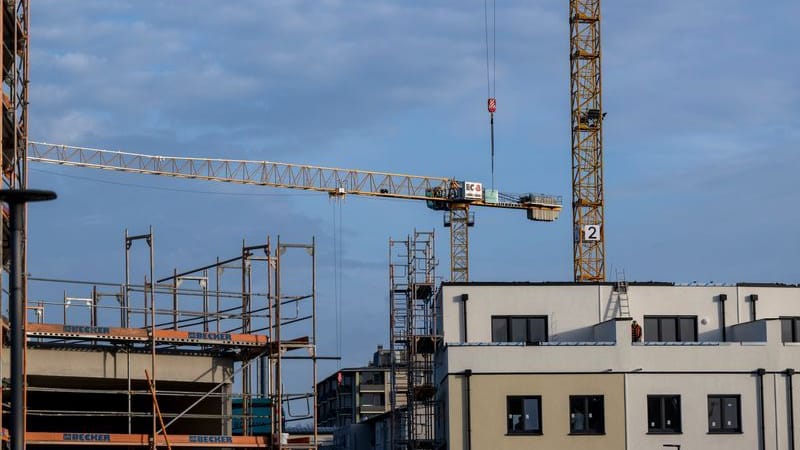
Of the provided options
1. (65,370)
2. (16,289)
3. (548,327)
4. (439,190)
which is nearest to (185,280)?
(65,370)

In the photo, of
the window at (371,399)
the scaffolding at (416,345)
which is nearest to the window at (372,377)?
the window at (371,399)

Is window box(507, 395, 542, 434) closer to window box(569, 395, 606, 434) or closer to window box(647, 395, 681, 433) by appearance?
window box(569, 395, 606, 434)

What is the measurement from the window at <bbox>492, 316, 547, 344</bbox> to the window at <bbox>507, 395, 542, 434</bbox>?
4.88m

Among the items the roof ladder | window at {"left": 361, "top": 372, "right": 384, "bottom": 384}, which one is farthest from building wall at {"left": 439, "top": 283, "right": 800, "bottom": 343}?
window at {"left": 361, "top": 372, "right": 384, "bottom": 384}

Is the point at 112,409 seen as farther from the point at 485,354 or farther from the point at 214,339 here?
the point at 485,354

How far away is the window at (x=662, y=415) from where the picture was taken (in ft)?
219

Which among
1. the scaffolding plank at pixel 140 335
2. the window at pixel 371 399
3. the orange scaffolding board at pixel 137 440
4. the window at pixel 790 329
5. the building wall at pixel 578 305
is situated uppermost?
the building wall at pixel 578 305

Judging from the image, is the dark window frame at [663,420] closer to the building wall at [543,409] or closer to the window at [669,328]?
the building wall at [543,409]

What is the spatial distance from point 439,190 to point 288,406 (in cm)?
11206

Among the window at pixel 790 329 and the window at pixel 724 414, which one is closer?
the window at pixel 724 414

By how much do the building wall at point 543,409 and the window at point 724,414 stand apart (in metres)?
3.92

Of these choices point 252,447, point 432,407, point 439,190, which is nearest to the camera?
point 252,447

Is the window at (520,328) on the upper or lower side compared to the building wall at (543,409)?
upper

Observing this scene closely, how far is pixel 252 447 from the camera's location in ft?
156
